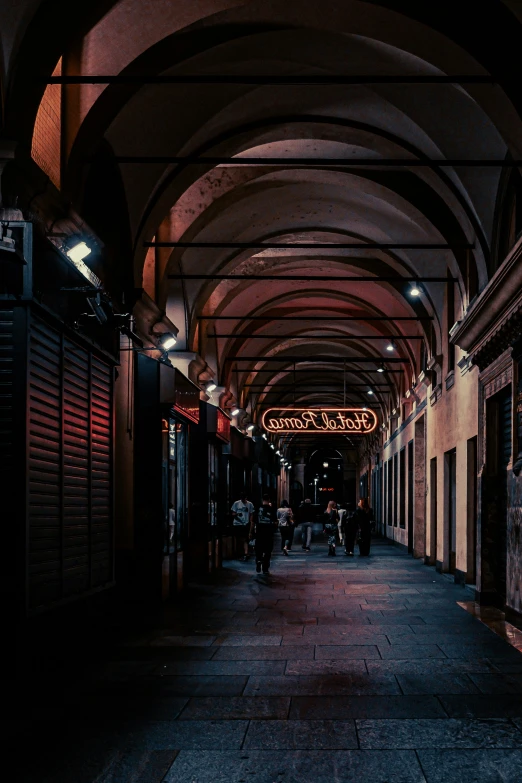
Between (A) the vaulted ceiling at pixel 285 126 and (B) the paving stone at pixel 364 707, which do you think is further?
(A) the vaulted ceiling at pixel 285 126

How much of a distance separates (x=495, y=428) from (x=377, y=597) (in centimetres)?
335

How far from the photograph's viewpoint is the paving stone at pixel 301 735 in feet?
20.4

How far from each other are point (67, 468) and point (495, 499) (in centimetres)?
687

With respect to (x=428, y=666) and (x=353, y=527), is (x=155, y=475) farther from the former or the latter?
(x=353, y=527)

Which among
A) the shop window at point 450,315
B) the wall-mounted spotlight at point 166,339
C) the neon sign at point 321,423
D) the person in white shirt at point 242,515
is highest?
the shop window at point 450,315

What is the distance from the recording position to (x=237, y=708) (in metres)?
7.34

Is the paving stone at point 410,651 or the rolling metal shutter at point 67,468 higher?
the rolling metal shutter at point 67,468

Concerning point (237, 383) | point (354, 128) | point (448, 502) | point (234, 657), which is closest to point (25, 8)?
point (234, 657)

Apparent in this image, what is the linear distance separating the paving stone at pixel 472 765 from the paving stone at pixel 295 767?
0.29 ft

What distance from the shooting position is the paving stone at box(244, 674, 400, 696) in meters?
7.95

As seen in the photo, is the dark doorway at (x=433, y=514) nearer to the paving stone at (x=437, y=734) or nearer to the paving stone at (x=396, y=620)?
the paving stone at (x=396, y=620)

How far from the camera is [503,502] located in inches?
569

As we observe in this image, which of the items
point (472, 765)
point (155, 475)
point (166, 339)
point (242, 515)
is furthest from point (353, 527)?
point (472, 765)

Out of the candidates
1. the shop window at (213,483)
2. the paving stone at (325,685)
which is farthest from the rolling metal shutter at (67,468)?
Result: the shop window at (213,483)
